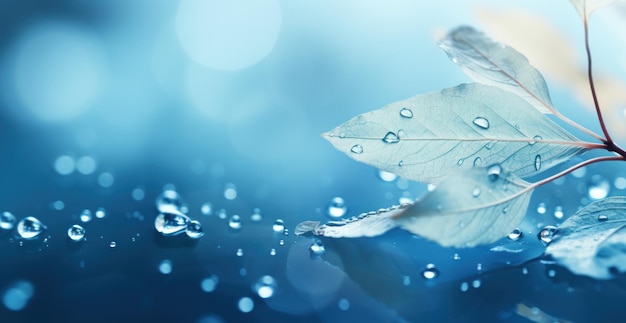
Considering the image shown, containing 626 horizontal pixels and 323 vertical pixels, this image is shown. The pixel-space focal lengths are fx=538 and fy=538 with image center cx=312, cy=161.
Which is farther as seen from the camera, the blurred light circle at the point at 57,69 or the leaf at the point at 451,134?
the blurred light circle at the point at 57,69

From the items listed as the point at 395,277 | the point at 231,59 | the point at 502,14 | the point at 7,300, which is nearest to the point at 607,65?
the point at 502,14

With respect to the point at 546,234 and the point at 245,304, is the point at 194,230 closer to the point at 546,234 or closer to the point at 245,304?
the point at 245,304

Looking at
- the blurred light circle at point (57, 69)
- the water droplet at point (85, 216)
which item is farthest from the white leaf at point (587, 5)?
the blurred light circle at point (57, 69)

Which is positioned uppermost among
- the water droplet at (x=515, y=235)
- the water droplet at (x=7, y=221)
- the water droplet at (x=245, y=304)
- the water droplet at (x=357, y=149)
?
the water droplet at (x=357, y=149)

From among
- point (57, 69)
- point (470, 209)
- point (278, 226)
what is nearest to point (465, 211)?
point (470, 209)

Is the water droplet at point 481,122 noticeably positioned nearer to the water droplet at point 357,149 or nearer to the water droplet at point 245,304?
the water droplet at point 357,149

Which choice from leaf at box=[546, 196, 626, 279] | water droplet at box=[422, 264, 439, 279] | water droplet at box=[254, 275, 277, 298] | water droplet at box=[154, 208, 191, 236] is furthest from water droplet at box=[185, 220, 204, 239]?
leaf at box=[546, 196, 626, 279]
